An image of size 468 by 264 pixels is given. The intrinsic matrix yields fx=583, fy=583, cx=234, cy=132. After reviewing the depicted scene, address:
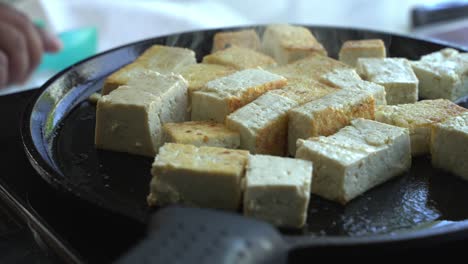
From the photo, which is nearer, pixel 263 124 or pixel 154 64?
pixel 263 124

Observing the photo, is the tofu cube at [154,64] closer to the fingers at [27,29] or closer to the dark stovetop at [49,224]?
the dark stovetop at [49,224]

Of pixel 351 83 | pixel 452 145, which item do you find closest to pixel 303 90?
pixel 351 83

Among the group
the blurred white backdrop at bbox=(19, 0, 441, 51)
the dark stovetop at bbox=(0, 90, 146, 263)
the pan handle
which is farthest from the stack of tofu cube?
the blurred white backdrop at bbox=(19, 0, 441, 51)

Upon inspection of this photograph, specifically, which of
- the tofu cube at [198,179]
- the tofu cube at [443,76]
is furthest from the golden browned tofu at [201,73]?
the tofu cube at [443,76]

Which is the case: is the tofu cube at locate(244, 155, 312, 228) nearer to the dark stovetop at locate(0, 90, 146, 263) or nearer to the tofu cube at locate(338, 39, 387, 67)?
the dark stovetop at locate(0, 90, 146, 263)

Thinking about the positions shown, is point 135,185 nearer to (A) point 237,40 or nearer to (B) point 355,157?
(B) point 355,157

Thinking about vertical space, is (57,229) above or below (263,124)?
below

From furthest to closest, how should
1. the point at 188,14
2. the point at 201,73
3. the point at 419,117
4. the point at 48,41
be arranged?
the point at 188,14, the point at 48,41, the point at 201,73, the point at 419,117
